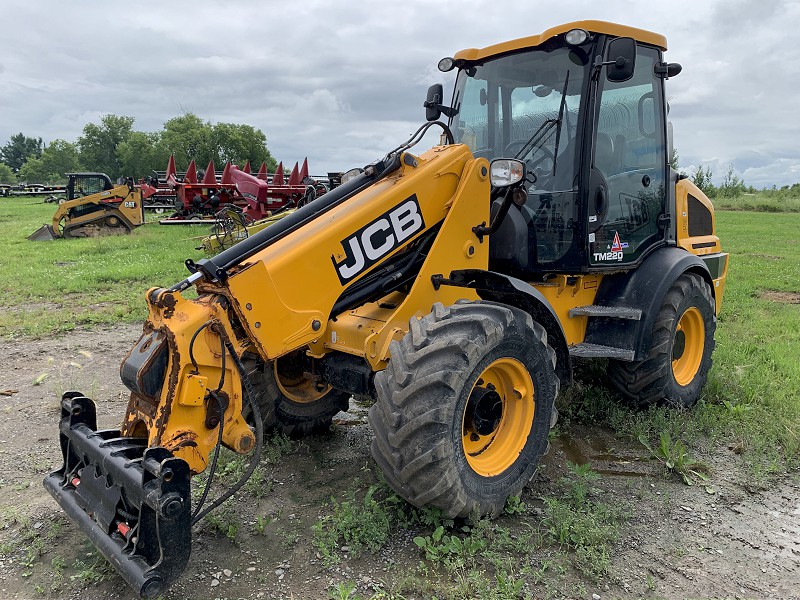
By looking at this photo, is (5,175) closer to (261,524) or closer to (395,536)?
(261,524)

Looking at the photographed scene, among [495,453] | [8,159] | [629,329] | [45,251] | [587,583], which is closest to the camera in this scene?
[587,583]

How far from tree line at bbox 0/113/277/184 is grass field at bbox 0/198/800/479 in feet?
144

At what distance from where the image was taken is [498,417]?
3.68 m

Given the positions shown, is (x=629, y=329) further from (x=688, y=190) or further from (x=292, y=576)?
(x=292, y=576)

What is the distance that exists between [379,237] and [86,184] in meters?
19.4

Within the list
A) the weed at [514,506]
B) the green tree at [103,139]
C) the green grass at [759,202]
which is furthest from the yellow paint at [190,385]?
the green tree at [103,139]

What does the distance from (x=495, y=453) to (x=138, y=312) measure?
6.54 m

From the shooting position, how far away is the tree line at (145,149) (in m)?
60.9

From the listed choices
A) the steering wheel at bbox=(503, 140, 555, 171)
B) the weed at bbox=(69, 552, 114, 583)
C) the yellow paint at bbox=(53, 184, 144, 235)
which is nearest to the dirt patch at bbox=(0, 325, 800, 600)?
the weed at bbox=(69, 552, 114, 583)

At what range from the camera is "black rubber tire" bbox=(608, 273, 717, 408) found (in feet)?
15.9

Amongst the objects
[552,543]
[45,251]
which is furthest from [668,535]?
[45,251]

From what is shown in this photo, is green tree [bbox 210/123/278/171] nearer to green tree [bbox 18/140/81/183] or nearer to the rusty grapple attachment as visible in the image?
green tree [bbox 18/140/81/183]

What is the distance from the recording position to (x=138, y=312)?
340 inches

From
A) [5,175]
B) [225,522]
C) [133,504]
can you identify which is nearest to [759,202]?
[225,522]
